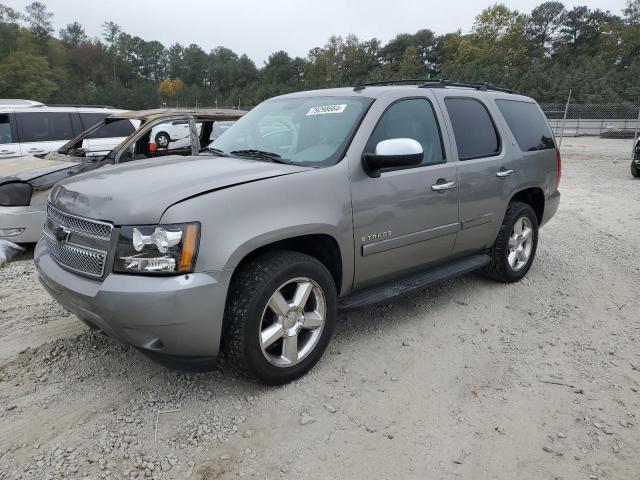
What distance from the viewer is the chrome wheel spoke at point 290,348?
299cm

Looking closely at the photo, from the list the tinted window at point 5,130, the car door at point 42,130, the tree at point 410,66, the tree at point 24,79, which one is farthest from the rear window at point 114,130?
the tree at point 410,66

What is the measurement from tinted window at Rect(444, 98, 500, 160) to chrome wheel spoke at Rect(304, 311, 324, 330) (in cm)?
184

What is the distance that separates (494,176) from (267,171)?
223cm

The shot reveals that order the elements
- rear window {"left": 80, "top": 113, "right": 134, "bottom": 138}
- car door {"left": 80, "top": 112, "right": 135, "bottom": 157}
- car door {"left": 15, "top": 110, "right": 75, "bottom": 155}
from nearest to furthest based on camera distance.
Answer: car door {"left": 80, "top": 112, "right": 135, "bottom": 157}, rear window {"left": 80, "top": 113, "right": 134, "bottom": 138}, car door {"left": 15, "top": 110, "right": 75, "bottom": 155}

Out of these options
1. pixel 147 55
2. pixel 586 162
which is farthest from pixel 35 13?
pixel 586 162

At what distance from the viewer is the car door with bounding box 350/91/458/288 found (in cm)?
330

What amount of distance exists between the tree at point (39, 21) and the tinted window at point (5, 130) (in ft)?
298

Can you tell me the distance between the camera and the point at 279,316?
2.93 m

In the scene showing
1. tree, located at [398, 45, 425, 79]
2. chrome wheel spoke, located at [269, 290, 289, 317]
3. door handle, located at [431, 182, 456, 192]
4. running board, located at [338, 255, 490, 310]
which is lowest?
running board, located at [338, 255, 490, 310]

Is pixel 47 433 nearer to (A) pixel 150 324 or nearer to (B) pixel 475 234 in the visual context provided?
(A) pixel 150 324

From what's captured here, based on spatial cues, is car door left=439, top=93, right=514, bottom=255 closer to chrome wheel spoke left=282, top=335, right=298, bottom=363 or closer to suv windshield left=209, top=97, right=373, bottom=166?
suv windshield left=209, top=97, right=373, bottom=166

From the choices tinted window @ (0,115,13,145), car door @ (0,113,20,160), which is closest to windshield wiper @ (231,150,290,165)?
car door @ (0,113,20,160)

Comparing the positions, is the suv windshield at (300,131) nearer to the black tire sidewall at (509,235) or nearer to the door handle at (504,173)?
the door handle at (504,173)

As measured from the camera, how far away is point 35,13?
3356 inches
